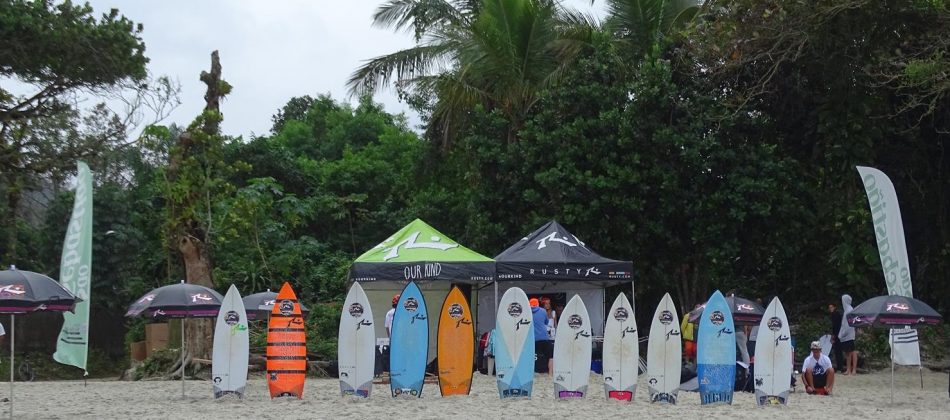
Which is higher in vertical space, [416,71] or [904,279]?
[416,71]

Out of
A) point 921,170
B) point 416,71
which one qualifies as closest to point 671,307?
point 921,170

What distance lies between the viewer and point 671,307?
12766mm

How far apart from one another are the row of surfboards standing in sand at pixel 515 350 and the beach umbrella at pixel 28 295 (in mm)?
2654

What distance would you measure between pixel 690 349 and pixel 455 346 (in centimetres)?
481

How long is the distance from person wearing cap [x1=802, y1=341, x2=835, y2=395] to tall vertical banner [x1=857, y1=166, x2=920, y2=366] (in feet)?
6.87

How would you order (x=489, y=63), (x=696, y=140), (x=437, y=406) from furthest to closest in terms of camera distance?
1. (x=489, y=63)
2. (x=696, y=140)
3. (x=437, y=406)

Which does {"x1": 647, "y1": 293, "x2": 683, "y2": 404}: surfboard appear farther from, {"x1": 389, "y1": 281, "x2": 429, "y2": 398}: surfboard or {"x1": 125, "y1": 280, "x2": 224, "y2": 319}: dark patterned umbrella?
{"x1": 125, "y1": 280, "x2": 224, "y2": 319}: dark patterned umbrella

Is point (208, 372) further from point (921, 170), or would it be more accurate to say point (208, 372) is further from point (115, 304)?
point (921, 170)

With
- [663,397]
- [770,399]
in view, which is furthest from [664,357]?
[770,399]

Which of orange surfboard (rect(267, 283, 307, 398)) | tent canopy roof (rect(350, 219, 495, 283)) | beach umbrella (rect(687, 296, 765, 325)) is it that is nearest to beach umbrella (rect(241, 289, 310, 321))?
tent canopy roof (rect(350, 219, 495, 283))

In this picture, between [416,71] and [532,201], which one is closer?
[532,201]

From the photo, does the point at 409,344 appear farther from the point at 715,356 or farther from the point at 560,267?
the point at 560,267

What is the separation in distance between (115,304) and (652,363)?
17.4 m

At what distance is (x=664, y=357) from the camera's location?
41.5 ft
